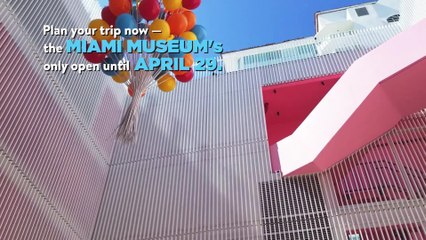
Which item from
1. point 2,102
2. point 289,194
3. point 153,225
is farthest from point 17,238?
point 289,194

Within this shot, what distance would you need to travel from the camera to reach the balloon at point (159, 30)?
5305mm

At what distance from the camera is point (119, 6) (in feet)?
17.9

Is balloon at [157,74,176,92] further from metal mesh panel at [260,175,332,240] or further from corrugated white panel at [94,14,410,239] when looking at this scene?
metal mesh panel at [260,175,332,240]

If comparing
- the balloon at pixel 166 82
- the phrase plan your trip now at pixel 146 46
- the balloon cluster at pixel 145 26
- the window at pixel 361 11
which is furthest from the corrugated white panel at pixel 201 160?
the window at pixel 361 11

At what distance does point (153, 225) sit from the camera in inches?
290

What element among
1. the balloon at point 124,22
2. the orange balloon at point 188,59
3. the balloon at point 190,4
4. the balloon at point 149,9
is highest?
the balloon at point 190,4

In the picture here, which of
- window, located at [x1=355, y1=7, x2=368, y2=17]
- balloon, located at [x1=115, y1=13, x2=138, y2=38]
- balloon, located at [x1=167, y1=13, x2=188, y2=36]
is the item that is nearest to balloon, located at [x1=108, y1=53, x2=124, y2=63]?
balloon, located at [x1=115, y1=13, x2=138, y2=38]

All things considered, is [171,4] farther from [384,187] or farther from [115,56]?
[384,187]

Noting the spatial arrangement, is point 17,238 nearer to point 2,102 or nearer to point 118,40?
point 2,102

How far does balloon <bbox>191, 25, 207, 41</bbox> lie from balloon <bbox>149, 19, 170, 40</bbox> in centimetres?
67

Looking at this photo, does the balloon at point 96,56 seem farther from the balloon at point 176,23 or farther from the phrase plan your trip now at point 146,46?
the balloon at point 176,23

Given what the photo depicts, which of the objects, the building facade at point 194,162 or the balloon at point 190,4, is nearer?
the balloon at point 190,4

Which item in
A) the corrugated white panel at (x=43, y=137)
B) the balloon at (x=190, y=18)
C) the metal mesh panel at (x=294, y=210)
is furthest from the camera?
the metal mesh panel at (x=294, y=210)

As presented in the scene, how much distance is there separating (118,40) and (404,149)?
5.05m
